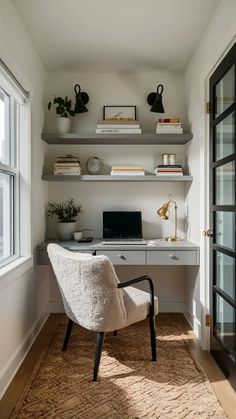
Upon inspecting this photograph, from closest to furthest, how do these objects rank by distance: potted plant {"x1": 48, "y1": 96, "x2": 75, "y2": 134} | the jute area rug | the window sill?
Answer: 1. the jute area rug
2. the window sill
3. potted plant {"x1": 48, "y1": 96, "x2": 75, "y2": 134}

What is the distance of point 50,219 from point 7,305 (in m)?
1.34

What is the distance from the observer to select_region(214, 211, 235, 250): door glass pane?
6.42 ft

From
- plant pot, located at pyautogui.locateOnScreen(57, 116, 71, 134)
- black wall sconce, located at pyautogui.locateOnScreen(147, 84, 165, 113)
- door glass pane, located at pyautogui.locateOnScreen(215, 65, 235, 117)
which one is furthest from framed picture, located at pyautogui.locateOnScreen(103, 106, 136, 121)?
door glass pane, located at pyautogui.locateOnScreen(215, 65, 235, 117)

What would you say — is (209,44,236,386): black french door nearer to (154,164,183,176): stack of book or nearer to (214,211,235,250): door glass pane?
(214,211,235,250): door glass pane

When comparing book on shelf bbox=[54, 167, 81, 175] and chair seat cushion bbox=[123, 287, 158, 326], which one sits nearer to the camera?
chair seat cushion bbox=[123, 287, 158, 326]

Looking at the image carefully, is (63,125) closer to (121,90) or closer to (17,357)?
(121,90)

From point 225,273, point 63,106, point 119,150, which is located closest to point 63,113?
point 63,106

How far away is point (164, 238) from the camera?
318cm

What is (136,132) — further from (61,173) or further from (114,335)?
(114,335)

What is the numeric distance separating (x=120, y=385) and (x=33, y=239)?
1.33m

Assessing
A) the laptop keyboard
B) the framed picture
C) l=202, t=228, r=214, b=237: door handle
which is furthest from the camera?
the framed picture

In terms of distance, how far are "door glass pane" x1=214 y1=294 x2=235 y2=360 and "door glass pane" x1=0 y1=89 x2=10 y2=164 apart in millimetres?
1878

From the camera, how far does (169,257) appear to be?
2.70 metres

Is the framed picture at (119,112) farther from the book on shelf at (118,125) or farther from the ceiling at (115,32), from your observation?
the ceiling at (115,32)
